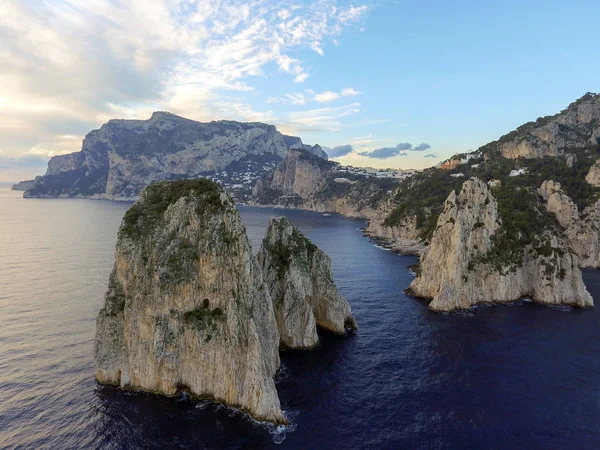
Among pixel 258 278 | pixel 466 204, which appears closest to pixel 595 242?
pixel 466 204

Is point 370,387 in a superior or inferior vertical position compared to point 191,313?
inferior

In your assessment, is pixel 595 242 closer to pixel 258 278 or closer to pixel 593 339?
pixel 593 339

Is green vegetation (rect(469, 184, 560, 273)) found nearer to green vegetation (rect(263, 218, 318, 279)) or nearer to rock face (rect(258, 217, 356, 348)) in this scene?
rock face (rect(258, 217, 356, 348))

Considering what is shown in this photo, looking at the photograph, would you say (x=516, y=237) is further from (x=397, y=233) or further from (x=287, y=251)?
(x=397, y=233)

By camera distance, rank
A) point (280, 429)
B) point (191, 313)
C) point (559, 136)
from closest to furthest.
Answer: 1. point (280, 429)
2. point (191, 313)
3. point (559, 136)

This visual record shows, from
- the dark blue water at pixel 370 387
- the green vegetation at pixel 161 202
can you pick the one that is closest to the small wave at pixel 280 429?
the dark blue water at pixel 370 387

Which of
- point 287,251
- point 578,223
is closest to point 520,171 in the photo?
point 578,223

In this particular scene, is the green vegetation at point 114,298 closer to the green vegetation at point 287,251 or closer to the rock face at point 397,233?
the green vegetation at point 287,251
